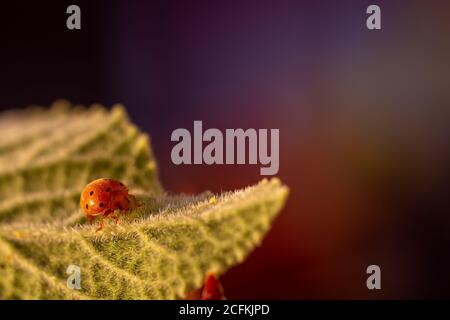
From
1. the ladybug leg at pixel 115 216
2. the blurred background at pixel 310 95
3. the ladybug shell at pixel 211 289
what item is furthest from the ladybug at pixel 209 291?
the blurred background at pixel 310 95

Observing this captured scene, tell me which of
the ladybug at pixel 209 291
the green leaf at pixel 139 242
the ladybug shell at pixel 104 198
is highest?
the ladybug shell at pixel 104 198

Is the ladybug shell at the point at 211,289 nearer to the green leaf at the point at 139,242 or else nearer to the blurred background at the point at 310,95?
the green leaf at the point at 139,242

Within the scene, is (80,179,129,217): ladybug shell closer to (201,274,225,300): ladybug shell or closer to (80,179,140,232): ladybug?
(80,179,140,232): ladybug

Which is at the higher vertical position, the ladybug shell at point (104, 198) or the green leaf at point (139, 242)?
the ladybug shell at point (104, 198)

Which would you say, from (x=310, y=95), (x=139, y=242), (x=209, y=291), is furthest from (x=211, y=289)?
(x=310, y=95)

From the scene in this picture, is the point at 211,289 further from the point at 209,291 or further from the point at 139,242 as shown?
the point at 139,242

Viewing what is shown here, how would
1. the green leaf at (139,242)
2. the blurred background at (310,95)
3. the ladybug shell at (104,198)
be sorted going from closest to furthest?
the green leaf at (139,242) < the ladybug shell at (104,198) < the blurred background at (310,95)

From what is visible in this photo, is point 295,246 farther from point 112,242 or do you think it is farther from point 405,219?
point 112,242
